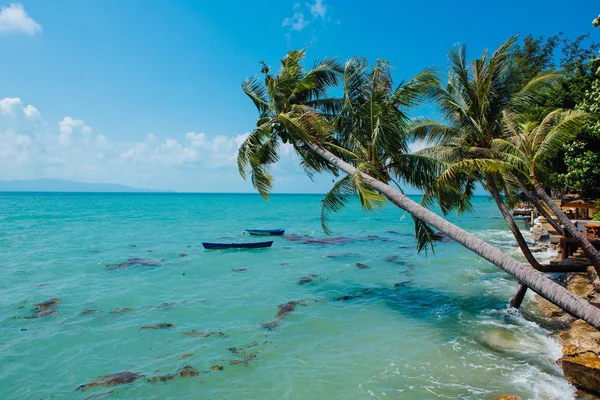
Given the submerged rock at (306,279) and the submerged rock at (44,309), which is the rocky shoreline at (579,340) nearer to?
the submerged rock at (306,279)

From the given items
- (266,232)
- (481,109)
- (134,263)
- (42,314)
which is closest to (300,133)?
(481,109)

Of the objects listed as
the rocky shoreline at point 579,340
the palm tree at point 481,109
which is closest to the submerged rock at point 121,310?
the palm tree at point 481,109

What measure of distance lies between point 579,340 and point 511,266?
3.60m

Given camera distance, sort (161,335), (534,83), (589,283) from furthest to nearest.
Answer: (589,283)
(534,83)
(161,335)

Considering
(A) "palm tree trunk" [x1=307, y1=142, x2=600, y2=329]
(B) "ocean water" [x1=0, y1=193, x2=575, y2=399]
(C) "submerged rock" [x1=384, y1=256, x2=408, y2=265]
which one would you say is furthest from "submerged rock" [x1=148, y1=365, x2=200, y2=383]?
(C) "submerged rock" [x1=384, y1=256, x2=408, y2=265]

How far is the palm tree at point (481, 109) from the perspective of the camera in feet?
34.0

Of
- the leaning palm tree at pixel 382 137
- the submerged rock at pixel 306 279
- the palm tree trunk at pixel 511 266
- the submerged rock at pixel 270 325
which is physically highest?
the leaning palm tree at pixel 382 137

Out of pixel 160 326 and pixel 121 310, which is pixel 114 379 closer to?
pixel 160 326

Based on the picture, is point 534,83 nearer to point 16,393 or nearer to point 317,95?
point 317,95

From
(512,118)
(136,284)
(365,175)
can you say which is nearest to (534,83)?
(512,118)

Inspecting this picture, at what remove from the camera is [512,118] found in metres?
11.0

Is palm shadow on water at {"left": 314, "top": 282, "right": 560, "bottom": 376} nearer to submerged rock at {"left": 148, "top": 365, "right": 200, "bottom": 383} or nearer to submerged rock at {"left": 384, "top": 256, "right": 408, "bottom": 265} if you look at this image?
submerged rock at {"left": 384, "top": 256, "right": 408, "bottom": 265}

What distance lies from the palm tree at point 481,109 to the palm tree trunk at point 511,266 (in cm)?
277

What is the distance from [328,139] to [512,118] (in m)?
5.70
